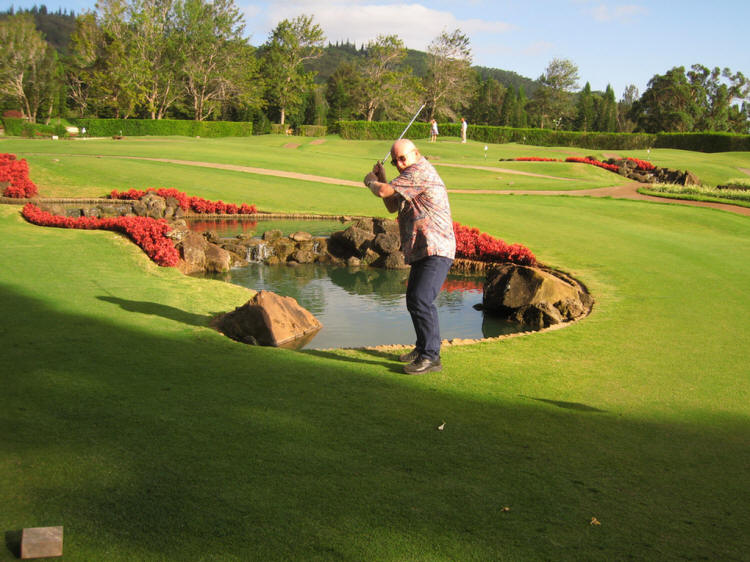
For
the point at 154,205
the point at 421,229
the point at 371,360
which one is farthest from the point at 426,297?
the point at 154,205

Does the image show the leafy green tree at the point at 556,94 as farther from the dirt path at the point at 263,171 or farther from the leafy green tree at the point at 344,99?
the dirt path at the point at 263,171

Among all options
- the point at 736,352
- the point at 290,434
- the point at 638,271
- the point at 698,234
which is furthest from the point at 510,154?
the point at 290,434

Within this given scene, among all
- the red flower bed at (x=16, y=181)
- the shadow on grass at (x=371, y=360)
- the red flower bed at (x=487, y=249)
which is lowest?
the shadow on grass at (x=371, y=360)

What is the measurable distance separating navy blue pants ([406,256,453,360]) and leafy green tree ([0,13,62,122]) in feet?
255

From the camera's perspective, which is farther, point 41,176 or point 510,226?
point 41,176

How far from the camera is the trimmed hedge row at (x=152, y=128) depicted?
56.2 metres

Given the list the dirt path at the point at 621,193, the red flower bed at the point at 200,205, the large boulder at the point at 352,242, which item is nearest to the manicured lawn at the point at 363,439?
the large boulder at the point at 352,242

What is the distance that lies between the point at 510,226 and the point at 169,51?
63.4 m

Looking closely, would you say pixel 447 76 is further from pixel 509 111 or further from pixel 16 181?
pixel 16 181

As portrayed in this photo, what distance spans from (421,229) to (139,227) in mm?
8005

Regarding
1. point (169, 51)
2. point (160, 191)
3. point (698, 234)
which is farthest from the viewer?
point (169, 51)

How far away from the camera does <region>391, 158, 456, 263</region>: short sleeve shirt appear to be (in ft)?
18.7

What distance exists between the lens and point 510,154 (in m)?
48.9

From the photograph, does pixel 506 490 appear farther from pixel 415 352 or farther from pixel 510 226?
pixel 510 226
